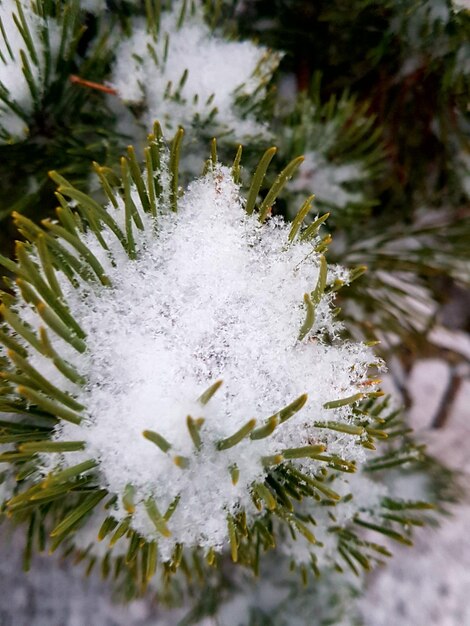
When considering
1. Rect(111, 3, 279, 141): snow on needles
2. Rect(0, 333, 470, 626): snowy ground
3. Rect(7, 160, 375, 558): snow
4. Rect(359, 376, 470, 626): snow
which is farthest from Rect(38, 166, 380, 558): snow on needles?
Rect(359, 376, 470, 626): snow

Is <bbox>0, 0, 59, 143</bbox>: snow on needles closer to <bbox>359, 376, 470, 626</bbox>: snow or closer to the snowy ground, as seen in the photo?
the snowy ground

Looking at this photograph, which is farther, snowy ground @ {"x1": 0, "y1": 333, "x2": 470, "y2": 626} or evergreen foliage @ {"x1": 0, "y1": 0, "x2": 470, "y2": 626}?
snowy ground @ {"x1": 0, "y1": 333, "x2": 470, "y2": 626}

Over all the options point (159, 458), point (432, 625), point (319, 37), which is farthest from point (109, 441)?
point (432, 625)

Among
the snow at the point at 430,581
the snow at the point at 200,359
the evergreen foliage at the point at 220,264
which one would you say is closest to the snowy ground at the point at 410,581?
the snow at the point at 430,581

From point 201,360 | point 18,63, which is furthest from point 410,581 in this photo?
point 18,63

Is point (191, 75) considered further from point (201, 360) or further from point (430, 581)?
point (430, 581)

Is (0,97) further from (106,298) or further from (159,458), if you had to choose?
(159,458)
